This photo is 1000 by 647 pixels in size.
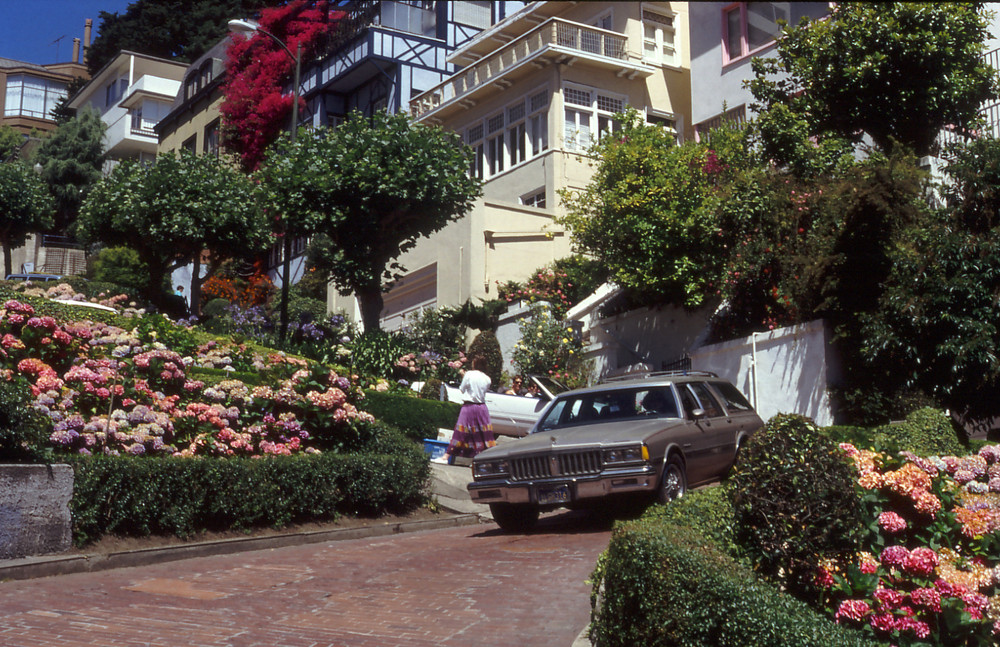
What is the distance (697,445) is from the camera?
11438 millimetres

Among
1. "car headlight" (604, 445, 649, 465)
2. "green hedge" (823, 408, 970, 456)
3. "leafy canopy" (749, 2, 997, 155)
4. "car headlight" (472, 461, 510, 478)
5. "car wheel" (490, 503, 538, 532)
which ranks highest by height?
"leafy canopy" (749, 2, 997, 155)

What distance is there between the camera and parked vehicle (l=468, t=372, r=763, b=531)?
A: 34.4 ft

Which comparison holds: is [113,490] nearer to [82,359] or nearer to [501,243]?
[82,359]

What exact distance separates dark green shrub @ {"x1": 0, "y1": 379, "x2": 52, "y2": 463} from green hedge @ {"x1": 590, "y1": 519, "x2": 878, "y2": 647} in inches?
232

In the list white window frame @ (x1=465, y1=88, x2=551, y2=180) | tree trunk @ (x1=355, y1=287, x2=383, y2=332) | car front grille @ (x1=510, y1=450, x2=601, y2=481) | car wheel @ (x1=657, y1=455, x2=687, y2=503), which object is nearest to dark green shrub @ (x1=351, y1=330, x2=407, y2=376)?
tree trunk @ (x1=355, y1=287, x2=383, y2=332)

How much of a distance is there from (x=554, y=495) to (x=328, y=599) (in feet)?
10.6

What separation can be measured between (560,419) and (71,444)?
17.0 feet

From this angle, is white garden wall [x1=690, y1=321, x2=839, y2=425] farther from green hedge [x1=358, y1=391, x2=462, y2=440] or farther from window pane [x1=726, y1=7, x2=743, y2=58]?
window pane [x1=726, y1=7, x2=743, y2=58]

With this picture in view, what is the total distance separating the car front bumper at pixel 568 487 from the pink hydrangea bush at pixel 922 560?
3261 mm

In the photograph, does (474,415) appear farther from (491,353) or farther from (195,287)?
(195,287)

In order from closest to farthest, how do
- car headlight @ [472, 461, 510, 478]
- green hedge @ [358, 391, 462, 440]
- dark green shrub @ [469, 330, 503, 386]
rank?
car headlight @ [472, 461, 510, 478] → green hedge @ [358, 391, 462, 440] → dark green shrub @ [469, 330, 503, 386]

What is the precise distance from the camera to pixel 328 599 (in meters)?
7.99

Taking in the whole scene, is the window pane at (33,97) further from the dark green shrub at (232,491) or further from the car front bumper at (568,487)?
the car front bumper at (568,487)

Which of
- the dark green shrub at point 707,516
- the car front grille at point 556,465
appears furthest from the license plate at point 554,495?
the dark green shrub at point 707,516
